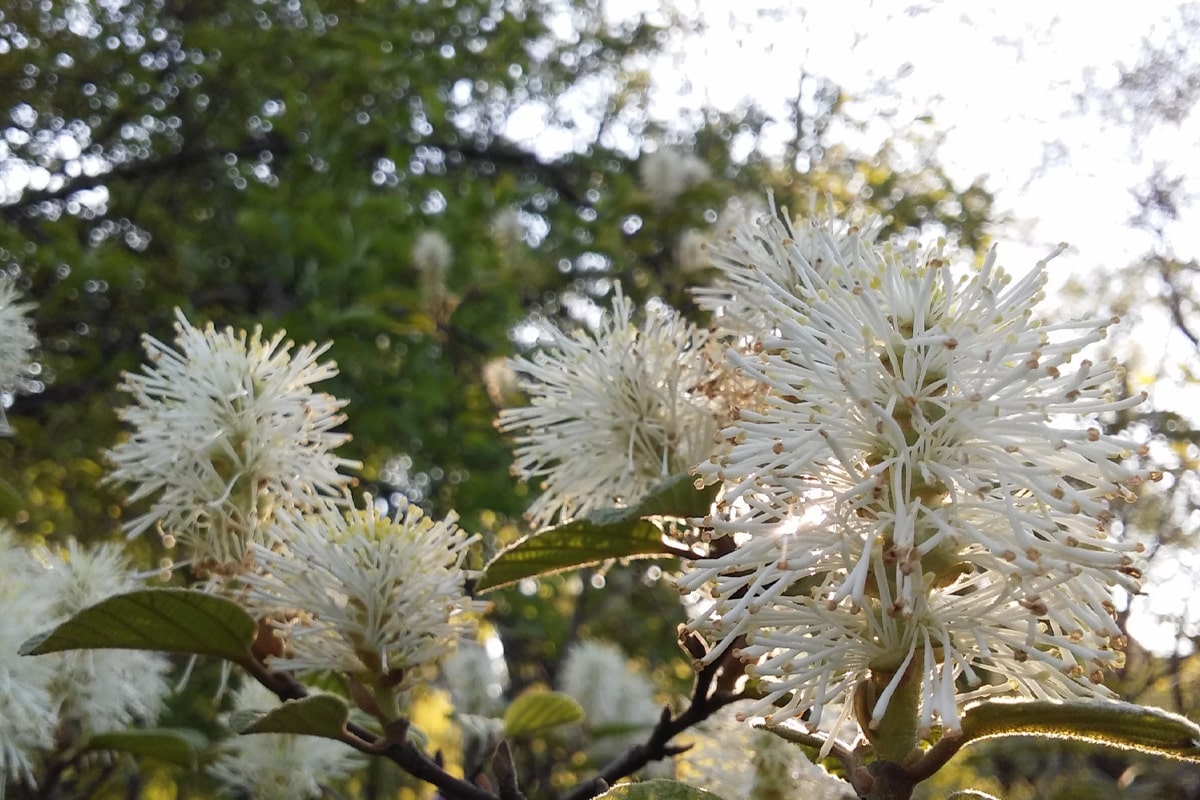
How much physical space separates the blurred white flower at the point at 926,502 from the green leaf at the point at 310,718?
45 cm

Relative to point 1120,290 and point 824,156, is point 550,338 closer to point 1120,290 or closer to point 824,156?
point 1120,290

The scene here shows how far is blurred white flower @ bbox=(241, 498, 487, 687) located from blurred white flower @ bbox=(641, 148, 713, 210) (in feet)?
11.3

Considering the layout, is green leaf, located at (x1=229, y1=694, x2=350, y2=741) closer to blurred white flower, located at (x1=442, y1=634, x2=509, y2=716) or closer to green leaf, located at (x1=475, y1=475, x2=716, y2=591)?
green leaf, located at (x1=475, y1=475, x2=716, y2=591)

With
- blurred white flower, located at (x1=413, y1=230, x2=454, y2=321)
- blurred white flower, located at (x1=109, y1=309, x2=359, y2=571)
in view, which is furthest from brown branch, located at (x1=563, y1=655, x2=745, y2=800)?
blurred white flower, located at (x1=413, y1=230, x2=454, y2=321)

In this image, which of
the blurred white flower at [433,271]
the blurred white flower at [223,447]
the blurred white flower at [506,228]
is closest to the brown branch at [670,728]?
the blurred white flower at [223,447]

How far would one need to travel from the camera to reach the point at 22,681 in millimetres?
1475

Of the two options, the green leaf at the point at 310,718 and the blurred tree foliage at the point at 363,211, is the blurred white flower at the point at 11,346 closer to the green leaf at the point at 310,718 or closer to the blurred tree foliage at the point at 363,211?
the green leaf at the point at 310,718

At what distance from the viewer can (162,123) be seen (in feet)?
17.2

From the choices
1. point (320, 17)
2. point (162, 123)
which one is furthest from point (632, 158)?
point (162, 123)

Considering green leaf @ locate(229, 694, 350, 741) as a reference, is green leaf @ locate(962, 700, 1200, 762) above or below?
below

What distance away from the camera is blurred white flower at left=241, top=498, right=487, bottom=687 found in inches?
47.6

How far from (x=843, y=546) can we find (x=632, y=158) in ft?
15.6

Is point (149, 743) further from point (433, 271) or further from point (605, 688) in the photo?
point (433, 271)

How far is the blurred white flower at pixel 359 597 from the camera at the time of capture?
3.97 ft
